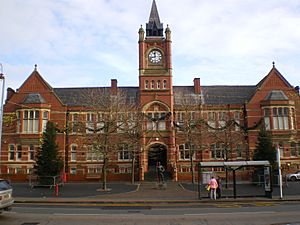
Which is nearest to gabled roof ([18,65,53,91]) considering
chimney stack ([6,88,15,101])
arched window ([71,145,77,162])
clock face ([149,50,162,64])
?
chimney stack ([6,88,15,101])

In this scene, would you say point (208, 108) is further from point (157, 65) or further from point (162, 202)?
point (162, 202)

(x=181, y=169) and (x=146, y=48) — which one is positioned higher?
(x=146, y=48)

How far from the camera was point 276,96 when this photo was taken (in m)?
44.6

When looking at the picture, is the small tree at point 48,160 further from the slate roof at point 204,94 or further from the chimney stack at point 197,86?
the chimney stack at point 197,86

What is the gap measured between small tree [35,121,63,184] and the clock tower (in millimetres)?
12324

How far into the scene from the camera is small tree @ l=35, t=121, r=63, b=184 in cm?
3198

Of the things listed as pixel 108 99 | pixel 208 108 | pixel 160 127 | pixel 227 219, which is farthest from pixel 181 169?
pixel 227 219

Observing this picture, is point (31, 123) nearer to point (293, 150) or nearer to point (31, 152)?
point (31, 152)

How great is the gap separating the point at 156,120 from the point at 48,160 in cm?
1543

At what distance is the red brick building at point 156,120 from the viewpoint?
142 feet

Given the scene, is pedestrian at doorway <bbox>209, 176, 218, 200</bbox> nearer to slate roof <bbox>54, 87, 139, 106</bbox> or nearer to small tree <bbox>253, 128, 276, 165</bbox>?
small tree <bbox>253, 128, 276, 165</bbox>

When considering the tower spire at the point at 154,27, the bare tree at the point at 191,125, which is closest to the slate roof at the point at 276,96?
the bare tree at the point at 191,125

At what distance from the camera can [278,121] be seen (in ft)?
144

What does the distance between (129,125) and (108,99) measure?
213 inches
